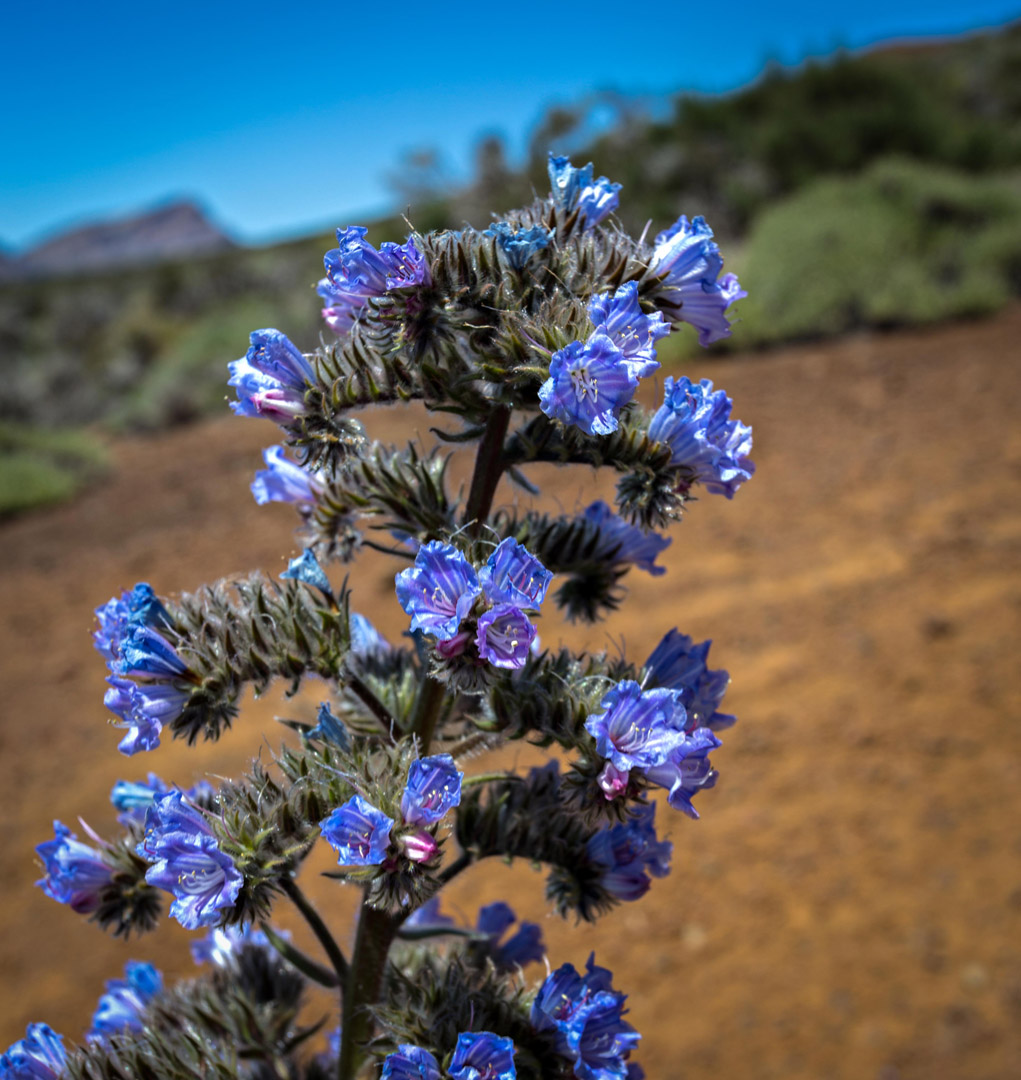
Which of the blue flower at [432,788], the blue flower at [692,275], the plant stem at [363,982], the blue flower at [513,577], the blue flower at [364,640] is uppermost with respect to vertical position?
the blue flower at [692,275]

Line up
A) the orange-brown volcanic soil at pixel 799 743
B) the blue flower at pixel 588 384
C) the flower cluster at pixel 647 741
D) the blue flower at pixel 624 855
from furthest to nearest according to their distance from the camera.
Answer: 1. the orange-brown volcanic soil at pixel 799 743
2. the blue flower at pixel 624 855
3. the flower cluster at pixel 647 741
4. the blue flower at pixel 588 384

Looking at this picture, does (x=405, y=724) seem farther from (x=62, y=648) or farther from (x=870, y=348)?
(x=870, y=348)

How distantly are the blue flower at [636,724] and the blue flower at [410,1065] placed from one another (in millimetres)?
612

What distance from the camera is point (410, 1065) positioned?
164cm

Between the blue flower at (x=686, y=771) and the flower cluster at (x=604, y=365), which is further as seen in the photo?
the blue flower at (x=686, y=771)

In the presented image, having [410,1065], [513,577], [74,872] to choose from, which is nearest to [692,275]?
[513,577]

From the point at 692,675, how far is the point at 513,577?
0.54m

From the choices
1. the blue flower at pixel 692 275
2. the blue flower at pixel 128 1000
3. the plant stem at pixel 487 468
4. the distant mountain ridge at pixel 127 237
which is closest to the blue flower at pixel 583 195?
the blue flower at pixel 692 275

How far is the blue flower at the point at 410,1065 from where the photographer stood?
1.63 metres

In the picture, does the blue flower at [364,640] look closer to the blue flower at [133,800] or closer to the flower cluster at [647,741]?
the blue flower at [133,800]

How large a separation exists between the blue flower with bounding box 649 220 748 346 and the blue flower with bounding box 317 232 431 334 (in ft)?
1.60

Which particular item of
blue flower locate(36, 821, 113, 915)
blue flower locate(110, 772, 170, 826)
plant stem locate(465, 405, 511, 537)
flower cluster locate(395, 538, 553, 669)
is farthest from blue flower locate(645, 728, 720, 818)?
blue flower locate(36, 821, 113, 915)

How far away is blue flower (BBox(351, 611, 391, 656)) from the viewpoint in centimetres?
219

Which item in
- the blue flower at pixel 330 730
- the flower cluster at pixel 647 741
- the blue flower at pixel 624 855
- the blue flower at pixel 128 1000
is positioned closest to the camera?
the flower cluster at pixel 647 741
